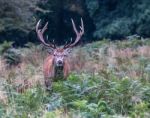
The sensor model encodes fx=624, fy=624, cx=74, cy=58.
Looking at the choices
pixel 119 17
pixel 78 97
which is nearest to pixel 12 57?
pixel 78 97

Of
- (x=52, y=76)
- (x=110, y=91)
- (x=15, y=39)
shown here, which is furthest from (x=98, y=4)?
(x=110, y=91)

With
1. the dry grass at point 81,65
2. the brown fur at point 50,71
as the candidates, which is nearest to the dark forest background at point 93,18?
the dry grass at point 81,65

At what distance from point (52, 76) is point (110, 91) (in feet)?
7.75

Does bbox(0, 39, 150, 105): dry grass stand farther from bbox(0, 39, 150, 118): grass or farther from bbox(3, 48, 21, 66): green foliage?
bbox(3, 48, 21, 66): green foliage

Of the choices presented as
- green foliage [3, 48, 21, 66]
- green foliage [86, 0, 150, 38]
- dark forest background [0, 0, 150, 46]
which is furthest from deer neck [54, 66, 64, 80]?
green foliage [86, 0, 150, 38]

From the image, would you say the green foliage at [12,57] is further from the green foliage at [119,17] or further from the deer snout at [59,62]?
the green foliage at [119,17]

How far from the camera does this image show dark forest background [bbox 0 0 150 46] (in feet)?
97.6

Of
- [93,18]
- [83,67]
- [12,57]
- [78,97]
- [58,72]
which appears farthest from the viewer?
[93,18]

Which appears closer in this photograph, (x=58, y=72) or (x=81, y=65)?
(x=58, y=72)

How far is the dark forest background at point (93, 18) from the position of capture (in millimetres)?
29734

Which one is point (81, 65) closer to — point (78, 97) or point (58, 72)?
point (58, 72)

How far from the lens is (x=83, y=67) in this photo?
16.9 m

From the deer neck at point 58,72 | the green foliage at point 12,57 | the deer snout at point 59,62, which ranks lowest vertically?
the green foliage at point 12,57

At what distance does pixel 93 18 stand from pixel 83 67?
1639cm
